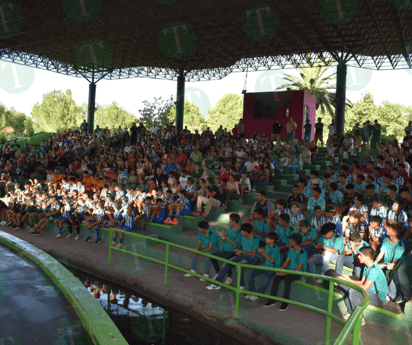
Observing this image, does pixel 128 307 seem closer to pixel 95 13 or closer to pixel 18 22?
pixel 95 13

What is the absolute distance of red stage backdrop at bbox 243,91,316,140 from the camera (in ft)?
77.8

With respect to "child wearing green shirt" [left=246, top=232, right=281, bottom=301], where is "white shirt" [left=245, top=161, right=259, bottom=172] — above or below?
above

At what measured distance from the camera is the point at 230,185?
11727 millimetres

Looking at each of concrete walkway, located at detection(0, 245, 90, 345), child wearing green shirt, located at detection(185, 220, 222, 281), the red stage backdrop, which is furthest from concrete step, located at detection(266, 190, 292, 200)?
the red stage backdrop

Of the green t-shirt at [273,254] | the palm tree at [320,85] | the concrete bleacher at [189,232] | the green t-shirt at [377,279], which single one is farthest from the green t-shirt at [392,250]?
the palm tree at [320,85]

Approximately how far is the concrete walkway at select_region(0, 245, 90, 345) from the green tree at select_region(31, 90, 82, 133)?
61955 mm

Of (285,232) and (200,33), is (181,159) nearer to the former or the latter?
(285,232)

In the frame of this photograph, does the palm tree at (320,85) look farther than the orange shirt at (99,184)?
Yes

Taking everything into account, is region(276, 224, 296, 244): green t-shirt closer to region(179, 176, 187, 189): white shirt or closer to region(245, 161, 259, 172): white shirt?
region(179, 176, 187, 189): white shirt

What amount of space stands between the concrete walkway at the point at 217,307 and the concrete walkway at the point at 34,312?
2.52 metres

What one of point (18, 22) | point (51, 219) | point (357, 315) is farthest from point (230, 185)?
point (18, 22)

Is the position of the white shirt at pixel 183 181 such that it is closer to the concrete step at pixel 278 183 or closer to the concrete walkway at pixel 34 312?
the concrete step at pixel 278 183

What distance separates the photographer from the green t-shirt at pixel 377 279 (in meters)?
5.73

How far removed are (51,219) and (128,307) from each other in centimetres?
713
